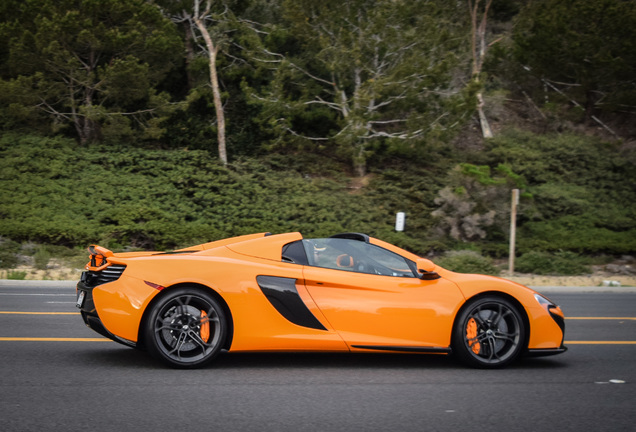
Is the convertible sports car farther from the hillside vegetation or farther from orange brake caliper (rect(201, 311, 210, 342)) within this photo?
the hillside vegetation

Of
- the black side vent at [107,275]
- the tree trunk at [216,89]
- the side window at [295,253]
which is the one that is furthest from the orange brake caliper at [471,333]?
the tree trunk at [216,89]

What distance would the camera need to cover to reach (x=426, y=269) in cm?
626

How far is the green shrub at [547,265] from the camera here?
2223 cm

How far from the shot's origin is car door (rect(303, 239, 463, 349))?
6.14m

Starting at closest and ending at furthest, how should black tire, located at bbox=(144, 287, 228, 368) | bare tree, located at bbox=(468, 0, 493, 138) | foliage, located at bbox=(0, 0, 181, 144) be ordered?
black tire, located at bbox=(144, 287, 228, 368) < foliage, located at bbox=(0, 0, 181, 144) < bare tree, located at bbox=(468, 0, 493, 138)

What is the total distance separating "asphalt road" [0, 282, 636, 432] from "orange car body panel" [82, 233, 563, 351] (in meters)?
0.31

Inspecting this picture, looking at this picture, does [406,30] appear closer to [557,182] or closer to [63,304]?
[557,182]

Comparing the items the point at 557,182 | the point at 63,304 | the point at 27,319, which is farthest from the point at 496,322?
the point at 557,182

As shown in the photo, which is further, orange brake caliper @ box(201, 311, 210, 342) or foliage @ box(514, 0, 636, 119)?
foliage @ box(514, 0, 636, 119)

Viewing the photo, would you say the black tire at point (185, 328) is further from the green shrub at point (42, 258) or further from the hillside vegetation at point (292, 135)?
the hillside vegetation at point (292, 135)

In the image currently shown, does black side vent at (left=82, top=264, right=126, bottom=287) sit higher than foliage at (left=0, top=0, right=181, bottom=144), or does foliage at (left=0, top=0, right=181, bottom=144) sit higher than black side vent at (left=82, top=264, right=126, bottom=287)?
foliage at (left=0, top=0, right=181, bottom=144)

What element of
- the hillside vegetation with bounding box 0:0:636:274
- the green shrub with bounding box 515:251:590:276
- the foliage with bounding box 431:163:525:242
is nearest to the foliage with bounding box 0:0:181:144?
the hillside vegetation with bounding box 0:0:636:274

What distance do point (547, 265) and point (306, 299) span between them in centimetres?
1797

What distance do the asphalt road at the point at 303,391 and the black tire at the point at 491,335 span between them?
0.49ft
